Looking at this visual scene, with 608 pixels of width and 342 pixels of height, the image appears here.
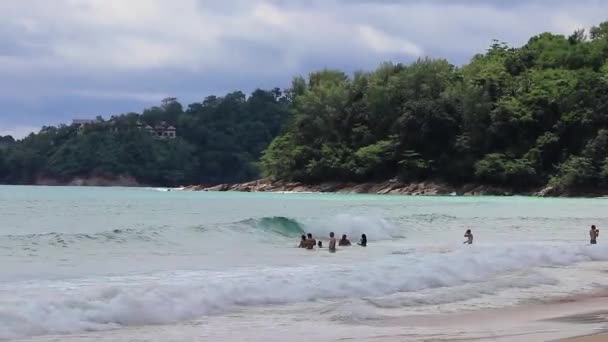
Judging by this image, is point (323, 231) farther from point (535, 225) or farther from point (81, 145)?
point (81, 145)

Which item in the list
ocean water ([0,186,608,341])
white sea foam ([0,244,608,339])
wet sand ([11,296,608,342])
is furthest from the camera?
ocean water ([0,186,608,341])

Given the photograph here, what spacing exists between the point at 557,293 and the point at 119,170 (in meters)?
117

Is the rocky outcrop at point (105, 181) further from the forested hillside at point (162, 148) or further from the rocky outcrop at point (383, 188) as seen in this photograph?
the rocky outcrop at point (383, 188)

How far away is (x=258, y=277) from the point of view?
52.7 ft

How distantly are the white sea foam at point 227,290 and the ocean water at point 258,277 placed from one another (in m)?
0.02

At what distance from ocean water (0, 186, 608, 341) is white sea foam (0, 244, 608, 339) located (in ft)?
0.08

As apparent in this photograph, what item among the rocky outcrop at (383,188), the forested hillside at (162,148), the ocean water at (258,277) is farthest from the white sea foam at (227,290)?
the forested hillside at (162,148)

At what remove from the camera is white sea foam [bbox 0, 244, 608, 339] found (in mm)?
11672

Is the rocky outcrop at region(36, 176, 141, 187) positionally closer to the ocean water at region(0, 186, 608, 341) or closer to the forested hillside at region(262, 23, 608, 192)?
the forested hillside at region(262, 23, 608, 192)

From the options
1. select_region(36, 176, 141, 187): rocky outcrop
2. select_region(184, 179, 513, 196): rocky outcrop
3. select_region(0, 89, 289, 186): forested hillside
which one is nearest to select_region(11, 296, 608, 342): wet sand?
select_region(184, 179, 513, 196): rocky outcrop

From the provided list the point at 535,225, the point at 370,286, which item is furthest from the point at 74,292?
the point at 535,225

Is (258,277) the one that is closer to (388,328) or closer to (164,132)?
(388,328)

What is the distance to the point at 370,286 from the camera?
50.0ft

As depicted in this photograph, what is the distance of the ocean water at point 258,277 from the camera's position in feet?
38.6
